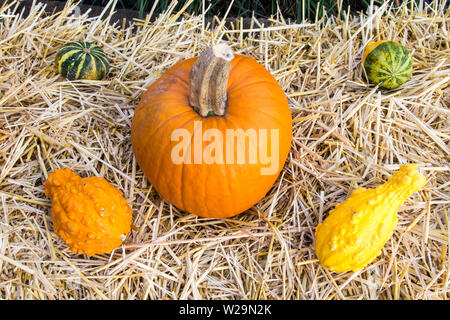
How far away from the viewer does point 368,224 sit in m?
2.15

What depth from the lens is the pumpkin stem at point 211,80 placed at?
2037 millimetres

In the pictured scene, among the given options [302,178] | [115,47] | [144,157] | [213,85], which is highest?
[213,85]

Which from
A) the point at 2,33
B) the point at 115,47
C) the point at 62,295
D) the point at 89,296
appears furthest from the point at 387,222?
the point at 2,33

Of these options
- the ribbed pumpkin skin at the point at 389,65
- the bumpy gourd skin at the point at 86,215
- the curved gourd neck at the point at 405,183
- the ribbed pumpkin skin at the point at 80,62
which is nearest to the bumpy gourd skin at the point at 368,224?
the curved gourd neck at the point at 405,183

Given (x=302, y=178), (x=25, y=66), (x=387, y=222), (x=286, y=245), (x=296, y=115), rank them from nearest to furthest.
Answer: (x=387, y=222) → (x=286, y=245) → (x=302, y=178) → (x=296, y=115) → (x=25, y=66)

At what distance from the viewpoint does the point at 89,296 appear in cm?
225

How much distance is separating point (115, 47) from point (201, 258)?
1867 mm

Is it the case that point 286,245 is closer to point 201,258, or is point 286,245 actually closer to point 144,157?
point 201,258

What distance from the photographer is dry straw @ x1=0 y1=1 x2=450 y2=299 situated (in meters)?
2.30

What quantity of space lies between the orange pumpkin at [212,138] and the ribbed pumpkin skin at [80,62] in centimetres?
75

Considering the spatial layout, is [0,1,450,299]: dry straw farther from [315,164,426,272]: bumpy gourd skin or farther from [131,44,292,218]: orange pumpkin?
[131,44,292,218]: orange pumpkin

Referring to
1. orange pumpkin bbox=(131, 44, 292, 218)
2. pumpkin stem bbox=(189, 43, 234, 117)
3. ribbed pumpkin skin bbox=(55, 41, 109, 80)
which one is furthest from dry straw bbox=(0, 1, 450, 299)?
pumpkin stem bbox=(189, 43, 234, 117)

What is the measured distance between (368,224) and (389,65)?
1.24 m

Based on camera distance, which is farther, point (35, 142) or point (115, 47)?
point (115, 47)
